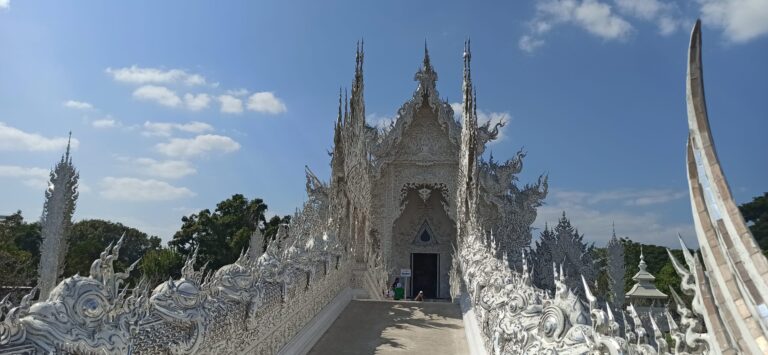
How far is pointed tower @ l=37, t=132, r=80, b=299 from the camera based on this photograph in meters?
8.50

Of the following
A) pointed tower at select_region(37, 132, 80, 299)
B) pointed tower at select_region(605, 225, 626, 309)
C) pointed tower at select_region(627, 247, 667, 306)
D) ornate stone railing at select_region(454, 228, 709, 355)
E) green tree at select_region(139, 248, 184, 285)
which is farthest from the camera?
green tree at select_region(139, 248, 184, 285)

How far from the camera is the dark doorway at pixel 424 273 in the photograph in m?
17.0

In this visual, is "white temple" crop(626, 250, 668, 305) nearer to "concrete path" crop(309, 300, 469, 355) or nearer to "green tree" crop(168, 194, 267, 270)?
"concrete path" crop(309, 300, 469, 355)

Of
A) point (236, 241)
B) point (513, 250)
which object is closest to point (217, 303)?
point (513, 250)

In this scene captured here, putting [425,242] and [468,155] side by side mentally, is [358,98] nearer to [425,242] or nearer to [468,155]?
[468,155]

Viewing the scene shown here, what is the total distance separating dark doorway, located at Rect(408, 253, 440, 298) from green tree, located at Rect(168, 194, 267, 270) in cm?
878

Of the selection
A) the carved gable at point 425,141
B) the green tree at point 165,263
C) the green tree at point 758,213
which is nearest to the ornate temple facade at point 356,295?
the carved gable at point 425,141

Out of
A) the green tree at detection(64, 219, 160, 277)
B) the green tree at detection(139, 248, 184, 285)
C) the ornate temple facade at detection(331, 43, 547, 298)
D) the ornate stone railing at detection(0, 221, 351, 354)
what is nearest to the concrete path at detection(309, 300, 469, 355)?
the ornate stone railing at detection(0, 221, 351, 354)

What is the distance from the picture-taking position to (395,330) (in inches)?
292

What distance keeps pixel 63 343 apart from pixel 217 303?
5.44 ft

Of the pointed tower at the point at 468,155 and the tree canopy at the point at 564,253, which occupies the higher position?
the pointed tower at the point at 468,155

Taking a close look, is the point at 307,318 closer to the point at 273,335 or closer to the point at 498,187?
the point at 273,335

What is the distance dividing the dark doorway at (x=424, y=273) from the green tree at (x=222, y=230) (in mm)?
8779

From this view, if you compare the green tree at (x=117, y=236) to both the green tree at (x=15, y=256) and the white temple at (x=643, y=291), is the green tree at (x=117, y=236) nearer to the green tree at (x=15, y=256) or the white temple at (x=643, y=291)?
the green tree at (x=15, y=256)
